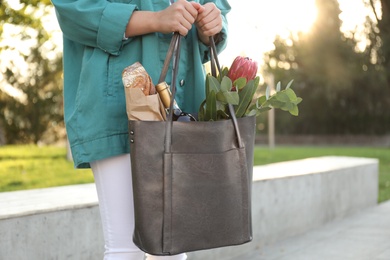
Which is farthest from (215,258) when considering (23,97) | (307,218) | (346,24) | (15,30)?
(23,97)

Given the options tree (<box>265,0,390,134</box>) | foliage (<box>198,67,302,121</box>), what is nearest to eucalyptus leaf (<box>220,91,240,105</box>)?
foliage (<box>198,67,302,121</box>)

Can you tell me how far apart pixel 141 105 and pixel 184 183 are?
0.20 meters

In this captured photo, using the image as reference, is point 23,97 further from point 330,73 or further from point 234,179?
point 234,179

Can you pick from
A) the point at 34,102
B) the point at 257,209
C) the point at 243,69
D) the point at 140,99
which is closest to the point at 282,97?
the point at 243,69

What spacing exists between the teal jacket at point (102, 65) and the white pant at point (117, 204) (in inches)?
1.6

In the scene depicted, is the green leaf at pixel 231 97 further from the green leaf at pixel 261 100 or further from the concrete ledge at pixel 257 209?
the concrete ledge at pixel 257 209

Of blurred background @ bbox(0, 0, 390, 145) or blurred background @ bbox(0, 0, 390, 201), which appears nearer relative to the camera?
blurred background @ bbox(0, 0, 390, 201)

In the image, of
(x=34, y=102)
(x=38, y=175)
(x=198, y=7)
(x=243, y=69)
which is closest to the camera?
(x=198, y=7)

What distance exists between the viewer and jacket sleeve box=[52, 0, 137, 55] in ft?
5.32

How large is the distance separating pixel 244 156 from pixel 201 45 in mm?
381

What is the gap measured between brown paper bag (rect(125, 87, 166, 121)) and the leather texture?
0.10 ft

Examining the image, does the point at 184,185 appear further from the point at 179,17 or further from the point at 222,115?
the point at 179,17

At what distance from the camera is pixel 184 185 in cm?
152

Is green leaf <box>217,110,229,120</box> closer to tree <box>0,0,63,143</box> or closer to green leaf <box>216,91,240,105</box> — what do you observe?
green leaf <box>216,91,240,105</box>
